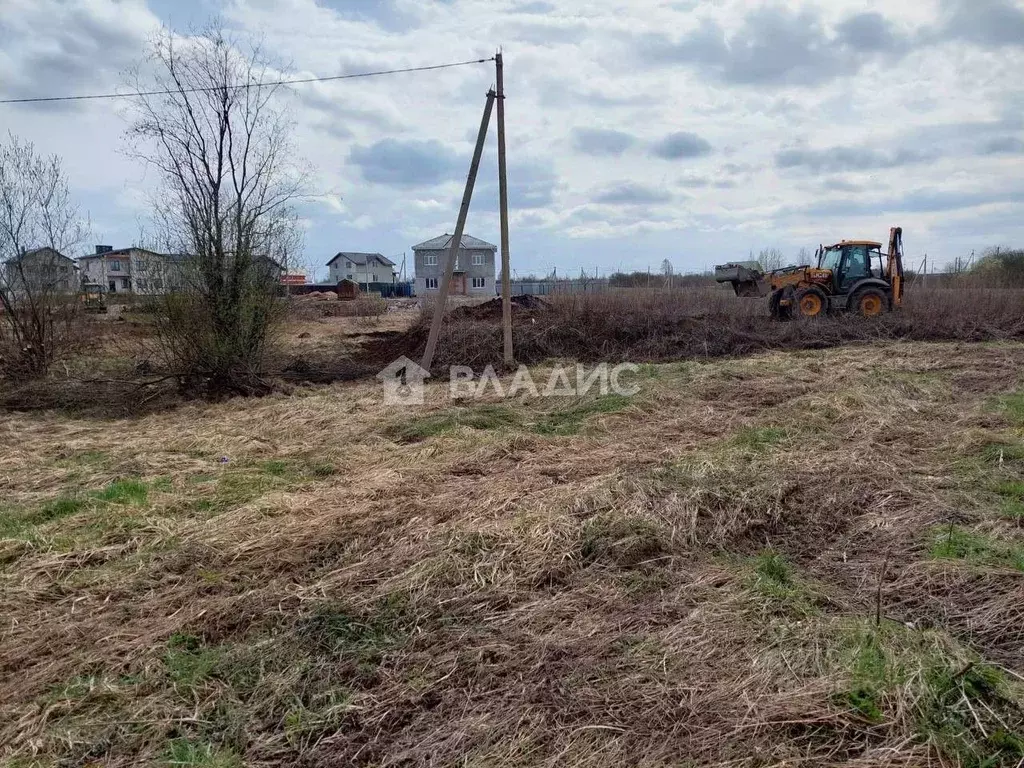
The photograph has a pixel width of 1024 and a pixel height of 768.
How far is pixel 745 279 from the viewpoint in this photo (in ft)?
57.2

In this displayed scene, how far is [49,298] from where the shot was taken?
10.6m

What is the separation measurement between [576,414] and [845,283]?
39.4ft

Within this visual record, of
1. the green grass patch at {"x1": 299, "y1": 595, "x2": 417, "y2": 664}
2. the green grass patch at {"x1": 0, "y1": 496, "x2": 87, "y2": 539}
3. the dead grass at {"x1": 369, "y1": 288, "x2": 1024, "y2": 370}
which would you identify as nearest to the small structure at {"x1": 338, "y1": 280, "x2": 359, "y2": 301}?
the dead grass at {"x1": 369, "y1": 288, "x2": 1024, "y2": 370}

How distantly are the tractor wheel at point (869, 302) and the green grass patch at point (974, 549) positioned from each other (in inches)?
553

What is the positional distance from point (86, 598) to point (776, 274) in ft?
55.9

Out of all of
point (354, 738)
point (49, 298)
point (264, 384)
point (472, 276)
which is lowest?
point (354, 738)

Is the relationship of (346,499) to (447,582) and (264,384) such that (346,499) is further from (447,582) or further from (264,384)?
(264,384)

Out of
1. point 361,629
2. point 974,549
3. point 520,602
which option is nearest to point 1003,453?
point 974,549

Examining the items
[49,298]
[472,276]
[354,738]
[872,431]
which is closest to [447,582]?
[354,738]

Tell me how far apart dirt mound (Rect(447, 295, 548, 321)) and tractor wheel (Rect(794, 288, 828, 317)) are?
245 inches

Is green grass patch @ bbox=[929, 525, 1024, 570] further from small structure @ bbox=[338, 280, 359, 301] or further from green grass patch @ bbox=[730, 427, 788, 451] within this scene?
small structure @ bbox=[338, 280, 359, 301]

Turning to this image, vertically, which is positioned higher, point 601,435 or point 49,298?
point 49,298

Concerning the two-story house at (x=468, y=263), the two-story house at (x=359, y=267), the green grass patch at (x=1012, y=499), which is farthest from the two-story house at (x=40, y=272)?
the two-story house at (x=359, y=267)

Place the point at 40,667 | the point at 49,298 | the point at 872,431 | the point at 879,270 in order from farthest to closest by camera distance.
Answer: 1. the point at 879,270
2. the point at 49,298
3. the point at 872,431
4. the point at 40,667
